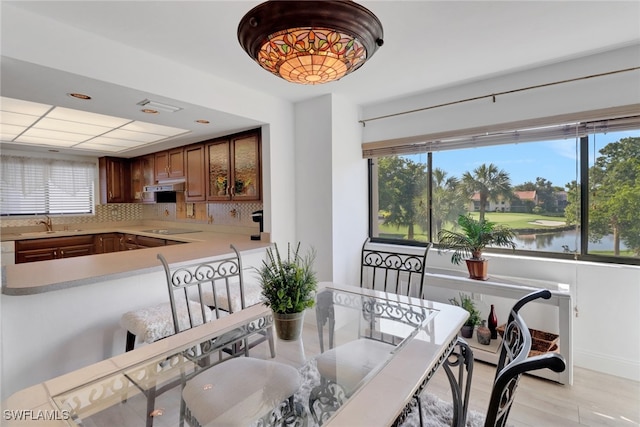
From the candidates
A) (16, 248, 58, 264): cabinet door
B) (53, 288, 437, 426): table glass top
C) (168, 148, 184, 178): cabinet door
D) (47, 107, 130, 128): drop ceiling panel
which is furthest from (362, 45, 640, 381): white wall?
(16, 248, 58, 264): cabinet door

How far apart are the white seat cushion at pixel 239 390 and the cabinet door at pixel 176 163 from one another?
3.47m

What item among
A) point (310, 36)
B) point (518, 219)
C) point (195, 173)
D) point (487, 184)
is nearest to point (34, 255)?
point (195, 173)

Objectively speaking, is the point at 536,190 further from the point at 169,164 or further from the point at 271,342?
the point at 169,164

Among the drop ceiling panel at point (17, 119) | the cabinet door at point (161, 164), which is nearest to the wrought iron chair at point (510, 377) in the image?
the drop ceiling panel at point (17, 119)

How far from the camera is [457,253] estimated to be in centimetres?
260

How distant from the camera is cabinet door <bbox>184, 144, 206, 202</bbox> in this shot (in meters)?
3.86

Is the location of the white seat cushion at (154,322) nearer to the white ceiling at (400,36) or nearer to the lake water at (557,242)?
the white ceiling at (400,36)

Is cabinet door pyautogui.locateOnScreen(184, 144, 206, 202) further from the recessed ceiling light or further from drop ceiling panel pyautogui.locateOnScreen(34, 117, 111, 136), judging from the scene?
the recessed ceiling light

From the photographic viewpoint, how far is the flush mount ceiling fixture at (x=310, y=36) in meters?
0.98

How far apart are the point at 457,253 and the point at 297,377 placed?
6.31 feet

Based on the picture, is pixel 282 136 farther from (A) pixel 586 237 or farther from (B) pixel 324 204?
(A) pixel 586 237

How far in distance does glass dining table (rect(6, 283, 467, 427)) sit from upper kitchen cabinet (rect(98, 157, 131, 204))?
15.2 feet

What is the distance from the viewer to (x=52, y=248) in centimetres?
416

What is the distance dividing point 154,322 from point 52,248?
11.8ft
